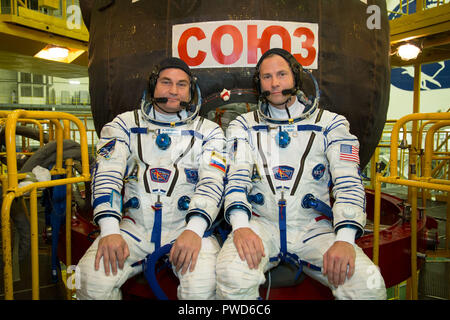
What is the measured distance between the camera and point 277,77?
2111mm

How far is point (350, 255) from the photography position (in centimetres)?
167

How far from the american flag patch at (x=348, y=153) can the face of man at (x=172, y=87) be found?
1014 millimetres

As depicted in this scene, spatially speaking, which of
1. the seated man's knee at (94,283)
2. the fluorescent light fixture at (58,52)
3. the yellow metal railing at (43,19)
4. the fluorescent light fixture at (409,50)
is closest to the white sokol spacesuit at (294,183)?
the seated man's knee at (94,283)

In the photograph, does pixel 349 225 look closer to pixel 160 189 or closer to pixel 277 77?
pixel 277 77

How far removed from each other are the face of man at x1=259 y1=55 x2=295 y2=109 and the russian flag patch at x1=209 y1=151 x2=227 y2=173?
0.49 metres

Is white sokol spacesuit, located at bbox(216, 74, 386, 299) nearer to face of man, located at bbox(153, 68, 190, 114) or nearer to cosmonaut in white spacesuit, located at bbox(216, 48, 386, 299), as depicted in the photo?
cosmonaut in white spacesuit, located at bbox(216, 48, 386, 299)

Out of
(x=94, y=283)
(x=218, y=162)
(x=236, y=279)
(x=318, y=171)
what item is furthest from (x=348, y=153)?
(x=94, y=283)

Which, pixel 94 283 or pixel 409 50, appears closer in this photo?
pixel 94 283

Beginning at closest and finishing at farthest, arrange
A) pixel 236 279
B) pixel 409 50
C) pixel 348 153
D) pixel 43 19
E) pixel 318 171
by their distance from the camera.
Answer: pixel 236 279
pixel 348 153
pixel 318 171
pixel 409 50
pixel 43 19

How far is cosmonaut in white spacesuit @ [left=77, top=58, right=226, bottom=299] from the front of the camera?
1.74 m

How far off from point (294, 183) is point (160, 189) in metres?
0.81

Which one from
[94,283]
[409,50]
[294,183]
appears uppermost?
[409,50]

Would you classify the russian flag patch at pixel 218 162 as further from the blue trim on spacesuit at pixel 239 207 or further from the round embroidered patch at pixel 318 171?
the round embroidered patch at pixel 318 171
